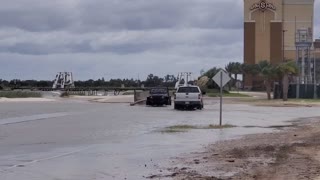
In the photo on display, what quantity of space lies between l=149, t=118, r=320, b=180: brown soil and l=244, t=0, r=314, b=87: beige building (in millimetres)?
123029

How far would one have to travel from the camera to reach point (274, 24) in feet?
474

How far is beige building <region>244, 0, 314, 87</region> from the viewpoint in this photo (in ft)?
469

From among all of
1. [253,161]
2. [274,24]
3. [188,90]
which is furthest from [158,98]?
[274,24]

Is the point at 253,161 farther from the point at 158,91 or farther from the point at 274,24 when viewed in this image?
the point at 274,24

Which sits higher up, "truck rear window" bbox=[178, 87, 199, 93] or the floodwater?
"truck rear window" bbox=[178, 87, 199, 93]

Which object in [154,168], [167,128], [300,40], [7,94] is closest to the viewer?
[154,168]

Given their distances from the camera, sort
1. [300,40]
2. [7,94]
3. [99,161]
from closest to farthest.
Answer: [99,161] → [7,94] → [300,40]

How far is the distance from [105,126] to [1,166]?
50.7 feet

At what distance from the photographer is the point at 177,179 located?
12336 mm

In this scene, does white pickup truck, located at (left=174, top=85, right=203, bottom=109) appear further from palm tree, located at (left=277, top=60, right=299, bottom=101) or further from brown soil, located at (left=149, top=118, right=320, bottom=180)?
brown soil, located at (left=149, top=118, right=320, bottom=180)

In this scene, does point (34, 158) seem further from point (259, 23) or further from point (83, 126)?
point (259, 23)

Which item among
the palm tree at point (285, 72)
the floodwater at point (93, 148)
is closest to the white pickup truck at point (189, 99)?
the floodwater at point (93, 148)

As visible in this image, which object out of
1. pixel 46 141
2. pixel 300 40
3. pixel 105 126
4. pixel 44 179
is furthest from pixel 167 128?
pixel 300 40

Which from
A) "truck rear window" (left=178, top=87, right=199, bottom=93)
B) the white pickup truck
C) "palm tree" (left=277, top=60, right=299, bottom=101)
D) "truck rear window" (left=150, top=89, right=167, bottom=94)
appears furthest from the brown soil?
"palm tree" (left=277, top=60, right=299, bottom=101)
